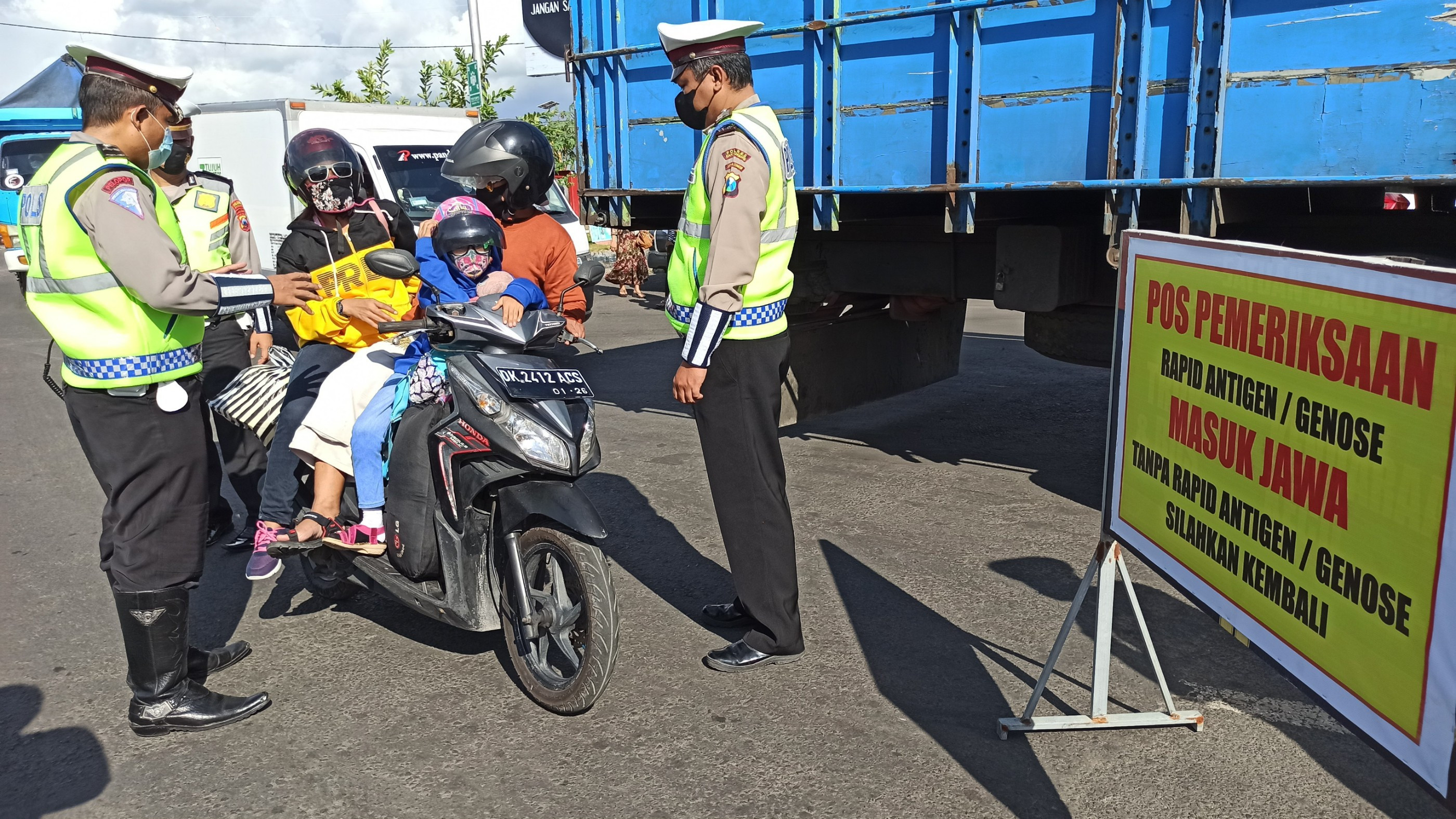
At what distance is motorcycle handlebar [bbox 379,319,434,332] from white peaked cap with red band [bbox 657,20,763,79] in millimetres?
1125

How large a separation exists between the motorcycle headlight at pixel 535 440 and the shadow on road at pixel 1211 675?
169 cm

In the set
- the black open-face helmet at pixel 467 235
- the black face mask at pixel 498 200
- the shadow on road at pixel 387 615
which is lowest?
the shadow on road at pixel 387 615

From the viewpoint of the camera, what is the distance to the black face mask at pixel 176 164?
195 inches

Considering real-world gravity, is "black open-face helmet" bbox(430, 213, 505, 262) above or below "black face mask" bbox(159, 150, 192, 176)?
below

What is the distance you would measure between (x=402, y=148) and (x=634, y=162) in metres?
5.94

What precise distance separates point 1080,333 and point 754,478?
2.75 metres

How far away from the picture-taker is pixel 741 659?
3.73 meters

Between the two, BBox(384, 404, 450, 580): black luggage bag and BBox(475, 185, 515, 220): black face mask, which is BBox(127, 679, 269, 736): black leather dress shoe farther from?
BBox(475, 185, 515, 220): black face mask

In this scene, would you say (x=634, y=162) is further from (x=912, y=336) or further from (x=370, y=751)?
(x=370, y=751)

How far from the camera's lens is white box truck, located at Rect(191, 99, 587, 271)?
11367 millimetres

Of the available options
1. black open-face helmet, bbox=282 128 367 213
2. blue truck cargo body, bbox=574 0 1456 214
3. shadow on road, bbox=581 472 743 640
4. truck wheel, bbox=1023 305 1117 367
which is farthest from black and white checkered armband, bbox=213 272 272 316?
truck wheel, bbox=1023 305 1117 367

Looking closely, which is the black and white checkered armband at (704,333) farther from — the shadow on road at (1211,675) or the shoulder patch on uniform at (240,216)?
the shoulder patch on uniform at (240,216)

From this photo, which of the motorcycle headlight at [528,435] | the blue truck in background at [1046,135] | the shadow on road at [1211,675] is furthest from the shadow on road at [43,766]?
the blue truck in background at [1046,135]

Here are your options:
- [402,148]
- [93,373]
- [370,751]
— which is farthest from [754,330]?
[402,148]
